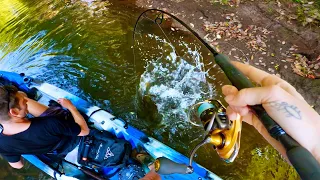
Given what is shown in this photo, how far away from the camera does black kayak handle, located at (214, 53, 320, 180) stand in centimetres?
108

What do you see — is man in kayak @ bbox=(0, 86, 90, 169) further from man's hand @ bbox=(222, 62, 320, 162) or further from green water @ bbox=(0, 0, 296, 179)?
man's hand @ bbox=(222, 62, 320, 162)

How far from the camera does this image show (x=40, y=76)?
216 inches

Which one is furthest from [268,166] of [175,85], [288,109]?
[288,109]

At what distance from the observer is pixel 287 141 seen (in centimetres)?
130

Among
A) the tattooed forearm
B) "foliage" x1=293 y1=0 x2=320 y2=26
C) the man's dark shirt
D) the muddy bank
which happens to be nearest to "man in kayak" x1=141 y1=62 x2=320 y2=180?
the tattooed forearm

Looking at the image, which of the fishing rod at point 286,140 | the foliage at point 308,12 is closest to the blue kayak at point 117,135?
the fishing rod at point 286,140

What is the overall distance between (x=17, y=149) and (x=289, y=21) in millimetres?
4652

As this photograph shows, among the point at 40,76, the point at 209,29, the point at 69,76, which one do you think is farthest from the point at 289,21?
the point at 40,76

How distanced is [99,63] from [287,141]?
455 centimetres

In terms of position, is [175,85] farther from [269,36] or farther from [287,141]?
[287,141]

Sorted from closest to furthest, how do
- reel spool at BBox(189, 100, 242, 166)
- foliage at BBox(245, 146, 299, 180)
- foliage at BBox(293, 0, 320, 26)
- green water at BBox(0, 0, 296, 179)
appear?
reel spool at BBox(189, 100, 242, 166), foliage at BBox(245, 146, 299, 180), green water at BBox(0, 0, 296, 179), foliage at BBox(293, 0, 320, 26)

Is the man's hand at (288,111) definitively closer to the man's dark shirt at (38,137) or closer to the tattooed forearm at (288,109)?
the tattooed forearm at (288,109)

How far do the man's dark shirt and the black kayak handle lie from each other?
1720 millimetres

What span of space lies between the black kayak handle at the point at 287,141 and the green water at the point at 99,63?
2457 millimetres
